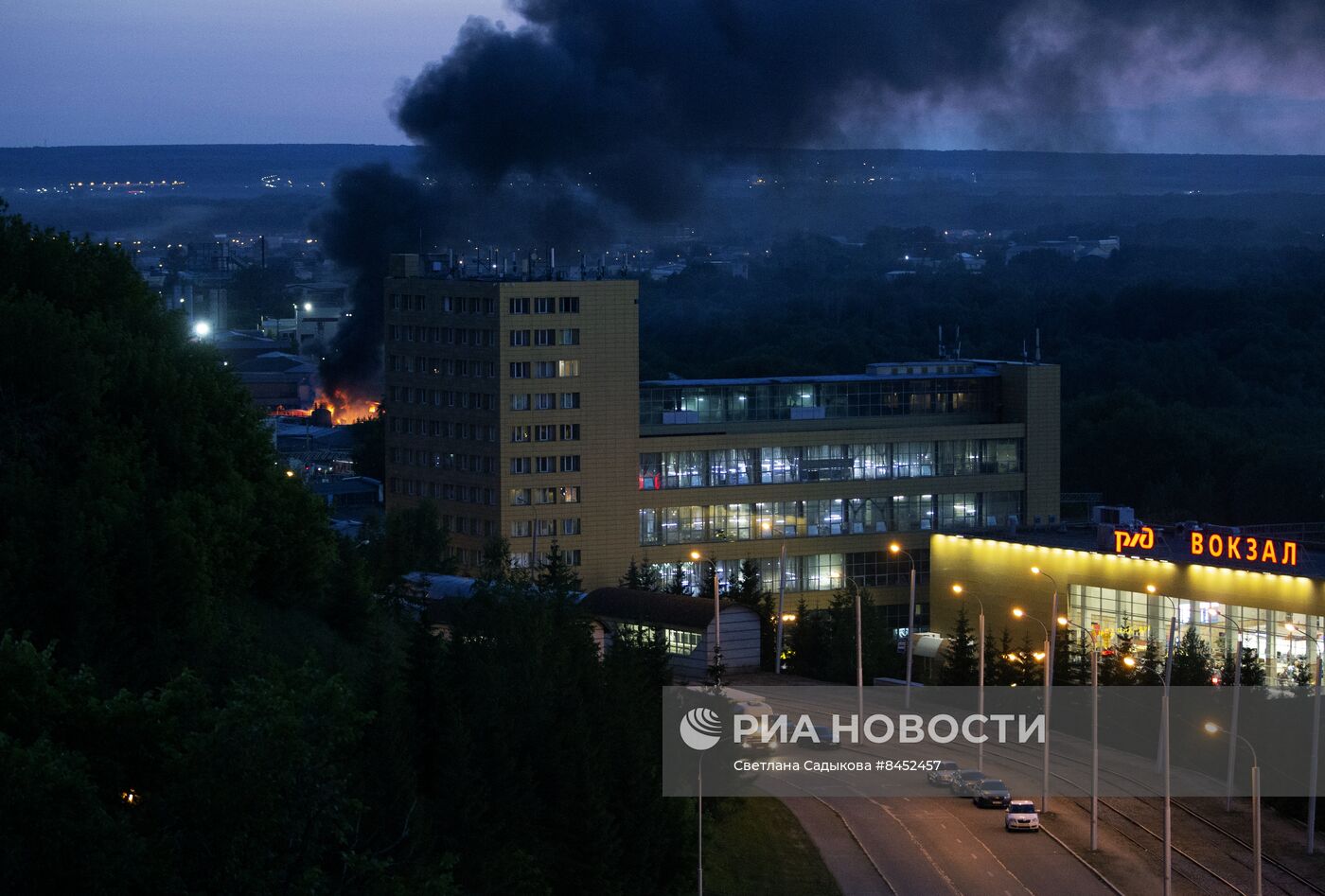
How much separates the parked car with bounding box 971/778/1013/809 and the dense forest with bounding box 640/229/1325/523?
47398mm

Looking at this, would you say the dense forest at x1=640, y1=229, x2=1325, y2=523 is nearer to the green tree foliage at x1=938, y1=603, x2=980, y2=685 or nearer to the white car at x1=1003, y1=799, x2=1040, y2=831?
the green tree foliage at x1=938, y1=603, x2=980, y2=685

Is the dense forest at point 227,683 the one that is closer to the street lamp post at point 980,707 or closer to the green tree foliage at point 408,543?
the street lamp post at point 980,707

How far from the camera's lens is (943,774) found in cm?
3847

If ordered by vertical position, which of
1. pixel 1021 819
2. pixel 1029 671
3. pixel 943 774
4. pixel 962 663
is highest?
pixel 1029 671

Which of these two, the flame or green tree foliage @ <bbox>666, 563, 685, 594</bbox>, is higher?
the flame

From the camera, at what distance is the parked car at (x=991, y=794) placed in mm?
36562

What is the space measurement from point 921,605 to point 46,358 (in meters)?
46.7

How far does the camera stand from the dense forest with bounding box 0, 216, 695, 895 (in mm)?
21297

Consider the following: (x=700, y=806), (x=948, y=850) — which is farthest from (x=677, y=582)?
(x=700, y=806)

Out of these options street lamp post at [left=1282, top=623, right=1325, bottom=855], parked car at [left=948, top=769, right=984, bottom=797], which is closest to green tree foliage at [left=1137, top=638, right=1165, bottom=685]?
street lamp post at [left=1282, top=623, right=1325, bottom=855]

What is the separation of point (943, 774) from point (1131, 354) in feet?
329

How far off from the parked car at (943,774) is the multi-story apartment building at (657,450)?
101ft

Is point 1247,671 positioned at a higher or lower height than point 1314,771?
higher

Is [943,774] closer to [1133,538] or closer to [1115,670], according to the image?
[1115,670]
